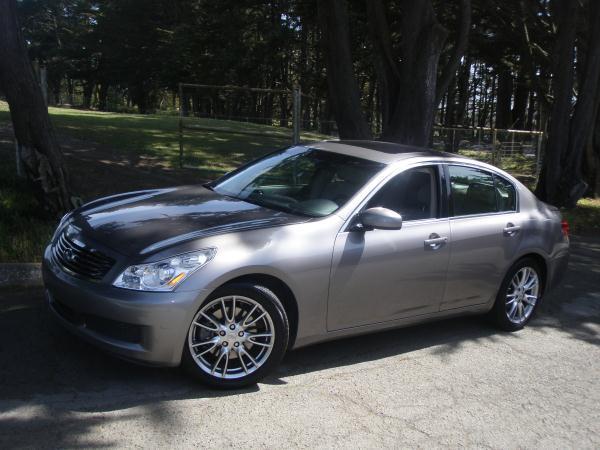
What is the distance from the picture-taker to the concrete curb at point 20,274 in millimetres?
5930

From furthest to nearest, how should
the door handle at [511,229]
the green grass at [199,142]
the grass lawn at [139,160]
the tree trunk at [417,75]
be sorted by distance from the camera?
the green grass at [199,142], the tree trunk at [417,75], the grass lawn at [139,160], the door handle at [511,229]

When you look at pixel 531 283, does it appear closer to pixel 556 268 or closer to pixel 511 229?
pixel 556 268

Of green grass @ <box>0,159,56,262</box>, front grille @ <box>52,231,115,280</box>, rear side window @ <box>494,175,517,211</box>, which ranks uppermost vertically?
rear side window @ <box>494,175,517,211</box>

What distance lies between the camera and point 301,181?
525 cm

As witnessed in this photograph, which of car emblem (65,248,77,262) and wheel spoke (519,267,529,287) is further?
wheel spoke (519,267,529,287)

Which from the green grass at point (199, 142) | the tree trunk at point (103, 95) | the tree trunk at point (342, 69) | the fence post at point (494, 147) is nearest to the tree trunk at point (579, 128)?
the fence post at point (494, 147)

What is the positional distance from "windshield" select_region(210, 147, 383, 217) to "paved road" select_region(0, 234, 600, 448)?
1.19m

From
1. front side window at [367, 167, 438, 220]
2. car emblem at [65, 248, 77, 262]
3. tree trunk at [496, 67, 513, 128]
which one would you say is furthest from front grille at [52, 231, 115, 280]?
tree trunk at [496, 67, 513, 128]

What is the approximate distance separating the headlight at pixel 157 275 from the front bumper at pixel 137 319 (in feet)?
0.15

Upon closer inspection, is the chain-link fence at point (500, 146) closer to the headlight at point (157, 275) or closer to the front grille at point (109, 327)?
the headlight at point (157, 275)

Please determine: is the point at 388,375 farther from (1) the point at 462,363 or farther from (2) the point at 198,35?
(2) the point at 198,35

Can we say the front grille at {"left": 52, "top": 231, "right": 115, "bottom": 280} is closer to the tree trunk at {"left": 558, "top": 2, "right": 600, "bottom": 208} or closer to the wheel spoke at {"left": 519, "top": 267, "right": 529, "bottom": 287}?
the wheel spoke at {"left": 519, "top": 267, "right": 529, "bottom": 287}

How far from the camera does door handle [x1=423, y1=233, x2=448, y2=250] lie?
4992mm

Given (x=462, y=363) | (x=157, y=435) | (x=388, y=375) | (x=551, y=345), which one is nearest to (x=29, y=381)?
(x=157, y=435)
